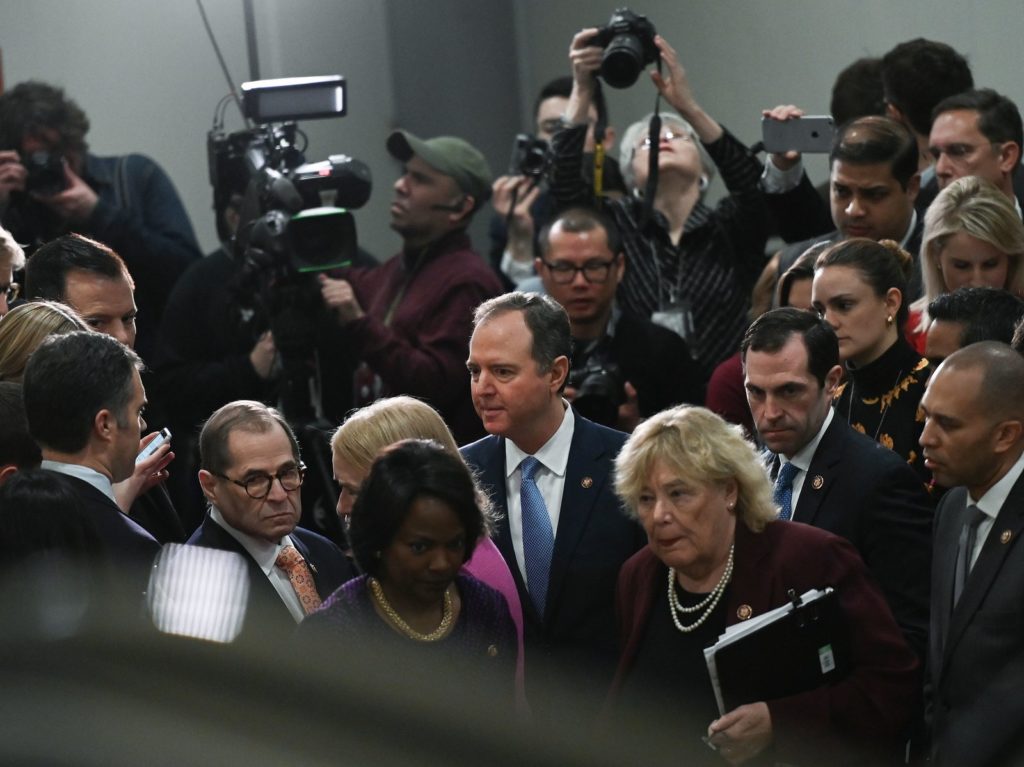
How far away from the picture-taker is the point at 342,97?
5.08 meters

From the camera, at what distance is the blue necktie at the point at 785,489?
3.59 m

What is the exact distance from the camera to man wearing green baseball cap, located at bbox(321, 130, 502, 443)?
491cm

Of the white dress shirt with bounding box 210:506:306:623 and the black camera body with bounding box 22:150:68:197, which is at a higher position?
the black camera body with bounding box 22:150:68:197

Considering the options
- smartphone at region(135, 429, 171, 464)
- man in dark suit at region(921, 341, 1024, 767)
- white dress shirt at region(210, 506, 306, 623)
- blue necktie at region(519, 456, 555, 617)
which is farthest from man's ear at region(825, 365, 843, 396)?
smartphone at region(135, 429, 171, 464)

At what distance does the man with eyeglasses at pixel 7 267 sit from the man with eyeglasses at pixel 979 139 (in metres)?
2.59

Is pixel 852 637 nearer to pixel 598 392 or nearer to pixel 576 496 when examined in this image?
pixel 576 496

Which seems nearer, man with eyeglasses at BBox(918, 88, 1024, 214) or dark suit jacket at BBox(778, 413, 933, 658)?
dark suit jacket at BBox(778, 413, 933, 658)

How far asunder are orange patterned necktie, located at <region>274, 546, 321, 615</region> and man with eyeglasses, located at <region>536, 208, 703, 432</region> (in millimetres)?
1326

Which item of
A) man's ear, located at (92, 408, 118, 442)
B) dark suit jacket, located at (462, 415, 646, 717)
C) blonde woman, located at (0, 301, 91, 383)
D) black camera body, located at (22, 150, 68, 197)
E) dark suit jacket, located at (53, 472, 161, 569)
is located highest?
black camera body, located at (22, 150, 68, 197)

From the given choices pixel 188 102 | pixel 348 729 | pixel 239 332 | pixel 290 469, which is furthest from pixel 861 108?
pixel 348 729

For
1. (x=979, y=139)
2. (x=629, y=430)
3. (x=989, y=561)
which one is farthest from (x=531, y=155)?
(x=989, y=561)

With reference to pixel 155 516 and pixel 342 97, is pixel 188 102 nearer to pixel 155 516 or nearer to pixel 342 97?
pixel 342 97

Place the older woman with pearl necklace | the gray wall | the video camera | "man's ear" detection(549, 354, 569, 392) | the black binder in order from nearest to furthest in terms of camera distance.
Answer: the black binder, the older woman with pearl necklace, "man's ear" detection(549, 354, 569, 392), the video camera, the gray wall

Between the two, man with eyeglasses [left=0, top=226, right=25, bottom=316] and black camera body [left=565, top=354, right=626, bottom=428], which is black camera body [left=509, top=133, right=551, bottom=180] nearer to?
black camera body [left=565, top=354, right=626, bottom=428]
